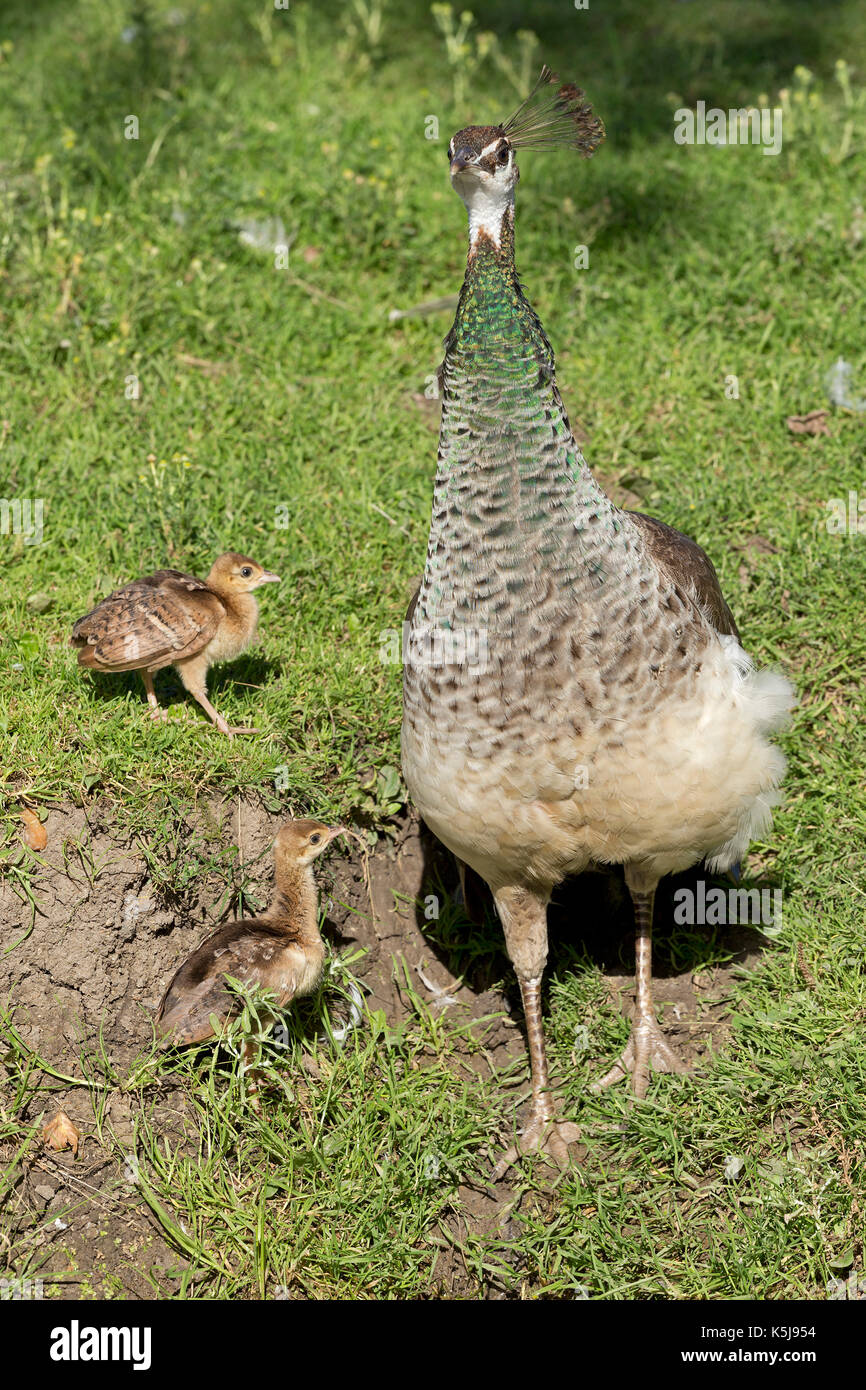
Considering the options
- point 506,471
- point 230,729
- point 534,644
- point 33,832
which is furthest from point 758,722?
point 33,832

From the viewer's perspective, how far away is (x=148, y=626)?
416 centimetres

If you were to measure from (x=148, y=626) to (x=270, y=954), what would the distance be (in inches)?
44.0

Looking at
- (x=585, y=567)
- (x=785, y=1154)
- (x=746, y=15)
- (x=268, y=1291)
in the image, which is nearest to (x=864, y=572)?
(x=585, y=567)

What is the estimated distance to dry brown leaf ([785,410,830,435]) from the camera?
5.90 meters

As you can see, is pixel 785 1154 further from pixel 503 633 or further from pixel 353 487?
pixel 353 487

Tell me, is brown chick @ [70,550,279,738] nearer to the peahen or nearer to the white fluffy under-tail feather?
the peahen

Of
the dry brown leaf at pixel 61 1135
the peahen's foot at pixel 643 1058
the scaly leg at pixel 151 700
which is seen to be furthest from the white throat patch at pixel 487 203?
the dry brown leaf at pixel 61 1135

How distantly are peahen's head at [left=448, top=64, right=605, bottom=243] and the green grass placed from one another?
1.75 meters

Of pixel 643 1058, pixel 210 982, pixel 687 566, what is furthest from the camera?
pixel 687 566

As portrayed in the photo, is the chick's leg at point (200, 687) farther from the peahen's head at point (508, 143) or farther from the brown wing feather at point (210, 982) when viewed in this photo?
the peahen's head at point (508, 143)

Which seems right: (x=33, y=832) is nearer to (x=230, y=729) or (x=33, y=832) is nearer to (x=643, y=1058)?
(x=230, y=729)

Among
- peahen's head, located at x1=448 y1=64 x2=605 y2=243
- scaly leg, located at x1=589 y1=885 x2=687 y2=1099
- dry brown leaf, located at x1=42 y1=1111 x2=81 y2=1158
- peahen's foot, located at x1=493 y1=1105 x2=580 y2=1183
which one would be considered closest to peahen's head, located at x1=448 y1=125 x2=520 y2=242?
peahen's head, located at x1=448 y1=64 x2=605 y2=243

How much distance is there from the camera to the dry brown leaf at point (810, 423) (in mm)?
5898

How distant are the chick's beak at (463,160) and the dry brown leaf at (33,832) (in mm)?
2205
